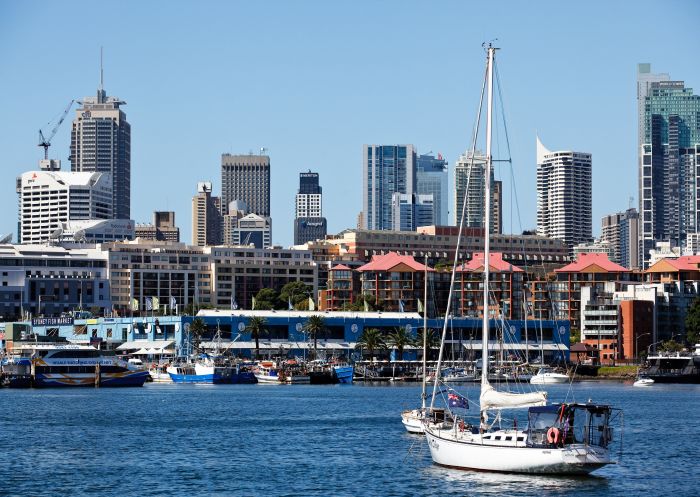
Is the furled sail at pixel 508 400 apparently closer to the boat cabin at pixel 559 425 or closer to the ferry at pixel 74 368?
the boat cabin at pixel 559 425

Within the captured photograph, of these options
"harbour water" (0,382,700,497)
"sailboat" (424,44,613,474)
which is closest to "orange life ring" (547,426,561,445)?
"sailboat" (424,44,613,474)

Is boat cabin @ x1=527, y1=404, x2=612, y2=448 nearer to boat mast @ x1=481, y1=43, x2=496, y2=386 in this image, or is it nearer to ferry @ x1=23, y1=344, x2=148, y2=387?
boat mast @ x1=481, y1=43, x2=496, y2=386

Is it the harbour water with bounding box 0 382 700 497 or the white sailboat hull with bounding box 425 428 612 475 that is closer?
the white sailboat hull with bounding box 425 428 612 475

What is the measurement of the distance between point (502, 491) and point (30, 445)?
36597mm

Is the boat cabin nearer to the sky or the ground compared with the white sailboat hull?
nearer to the sky

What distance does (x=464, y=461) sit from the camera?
74.4 metres

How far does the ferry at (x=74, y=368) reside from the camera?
17738 centimetres

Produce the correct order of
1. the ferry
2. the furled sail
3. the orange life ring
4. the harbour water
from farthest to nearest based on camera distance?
the ferry → the furled sail → the harbour water → the orange life ring

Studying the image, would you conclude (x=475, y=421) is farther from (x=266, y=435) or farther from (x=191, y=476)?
(x=191, y=476)

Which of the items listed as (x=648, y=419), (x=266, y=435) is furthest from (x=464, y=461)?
(x=648, y=419)

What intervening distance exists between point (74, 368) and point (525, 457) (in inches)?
4526

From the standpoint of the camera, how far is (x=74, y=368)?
17838cm

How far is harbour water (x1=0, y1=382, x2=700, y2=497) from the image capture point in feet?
237

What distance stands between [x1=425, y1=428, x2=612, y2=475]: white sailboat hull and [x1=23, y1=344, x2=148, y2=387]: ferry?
110m
